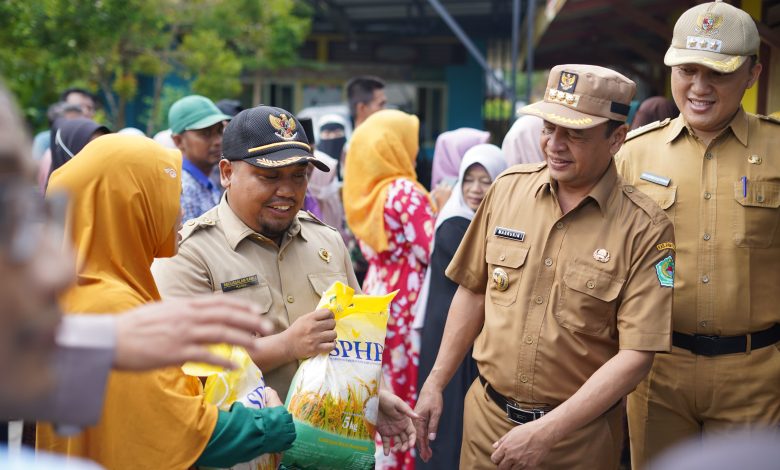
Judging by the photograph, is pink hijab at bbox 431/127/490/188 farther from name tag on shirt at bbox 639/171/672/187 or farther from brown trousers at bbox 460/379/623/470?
brown trousers at bbox 460/379/623/470

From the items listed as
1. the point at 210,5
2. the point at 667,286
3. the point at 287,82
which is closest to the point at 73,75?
the point at 210,5

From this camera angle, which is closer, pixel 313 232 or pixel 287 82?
pixel 313 232

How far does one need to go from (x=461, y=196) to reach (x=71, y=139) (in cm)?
207

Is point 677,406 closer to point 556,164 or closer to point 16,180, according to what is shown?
point 556,164

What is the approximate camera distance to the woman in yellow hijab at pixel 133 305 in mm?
2385

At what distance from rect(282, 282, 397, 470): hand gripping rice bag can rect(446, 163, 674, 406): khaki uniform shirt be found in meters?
0.49

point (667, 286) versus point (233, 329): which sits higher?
point (233, 329)

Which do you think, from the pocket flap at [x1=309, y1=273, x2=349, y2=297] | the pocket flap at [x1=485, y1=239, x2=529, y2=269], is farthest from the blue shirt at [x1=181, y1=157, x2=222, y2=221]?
the pocket flap at [x1=485, y1=239, x2=529, y2=269]

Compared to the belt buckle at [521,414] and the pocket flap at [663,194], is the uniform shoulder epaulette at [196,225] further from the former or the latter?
the pocket flap at [663,194]

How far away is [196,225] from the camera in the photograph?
10.5 ft

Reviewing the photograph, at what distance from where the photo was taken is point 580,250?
10.3 feet

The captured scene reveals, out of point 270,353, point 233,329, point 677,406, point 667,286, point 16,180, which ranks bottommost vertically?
point 677,406

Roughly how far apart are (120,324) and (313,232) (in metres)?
1.88

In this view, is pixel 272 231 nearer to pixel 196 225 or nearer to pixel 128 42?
pixel 196 225
